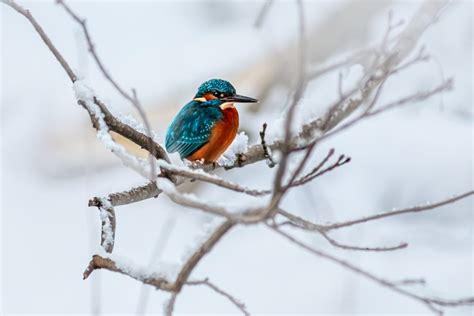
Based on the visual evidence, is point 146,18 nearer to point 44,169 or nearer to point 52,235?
point 44,169

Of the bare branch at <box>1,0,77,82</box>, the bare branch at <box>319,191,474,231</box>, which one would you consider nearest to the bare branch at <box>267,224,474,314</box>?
the bare branch at <box>319,191,474,231</box>

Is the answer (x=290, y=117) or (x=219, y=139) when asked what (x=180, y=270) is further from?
(x=219, y=139)

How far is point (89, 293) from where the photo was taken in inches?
185

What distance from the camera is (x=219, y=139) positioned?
2.61 metres

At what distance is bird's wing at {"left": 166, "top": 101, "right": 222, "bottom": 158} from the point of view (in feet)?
8.65

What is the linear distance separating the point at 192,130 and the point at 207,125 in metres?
0.06

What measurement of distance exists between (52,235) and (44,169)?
78cm

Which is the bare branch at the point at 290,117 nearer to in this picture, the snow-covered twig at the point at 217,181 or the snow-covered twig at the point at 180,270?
the snow-covered twig at the point at 180,270

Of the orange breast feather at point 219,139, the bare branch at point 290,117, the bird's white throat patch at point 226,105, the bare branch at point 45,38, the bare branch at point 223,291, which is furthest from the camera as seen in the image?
the bird's white throat patch at point 226,105

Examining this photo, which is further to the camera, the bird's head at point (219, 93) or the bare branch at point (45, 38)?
the bird's head at point (219, 93)

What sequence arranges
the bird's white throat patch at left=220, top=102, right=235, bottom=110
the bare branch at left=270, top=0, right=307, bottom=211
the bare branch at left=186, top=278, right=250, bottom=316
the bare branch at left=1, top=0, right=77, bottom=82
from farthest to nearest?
the bird's white throat patch at left=220, top=102, right=235, bottom=110
the bare branch at left=1, top=0, right=77, bottom=82
the bare branch at left=186, top=278, right=250, bottom=316
the bare branch at left=270, top=0, right=307, bottom=211

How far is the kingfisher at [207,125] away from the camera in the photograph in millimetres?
2604

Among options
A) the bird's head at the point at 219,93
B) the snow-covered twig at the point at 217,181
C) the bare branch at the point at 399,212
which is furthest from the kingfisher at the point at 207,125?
the bare branch at the point at 399,212

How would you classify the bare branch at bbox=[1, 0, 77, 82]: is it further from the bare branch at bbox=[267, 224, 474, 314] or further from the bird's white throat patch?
the bird's white throat patch
